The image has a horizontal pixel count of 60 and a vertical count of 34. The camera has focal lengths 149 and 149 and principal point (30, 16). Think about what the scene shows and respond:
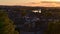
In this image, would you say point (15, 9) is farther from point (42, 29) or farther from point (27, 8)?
point (42, 29)

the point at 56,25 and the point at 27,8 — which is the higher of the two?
the point at 27,8

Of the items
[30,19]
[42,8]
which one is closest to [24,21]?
[30,19]

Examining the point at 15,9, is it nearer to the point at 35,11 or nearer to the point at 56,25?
the point at 35,11

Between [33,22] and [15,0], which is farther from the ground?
[15,0]

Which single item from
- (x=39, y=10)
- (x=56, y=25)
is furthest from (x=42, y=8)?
(x=56, y=25)

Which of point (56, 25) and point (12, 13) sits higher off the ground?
point (12, 13)

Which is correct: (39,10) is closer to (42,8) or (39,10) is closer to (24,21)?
(42,8)

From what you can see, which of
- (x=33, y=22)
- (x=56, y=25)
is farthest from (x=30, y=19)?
(x=56, y=25)
